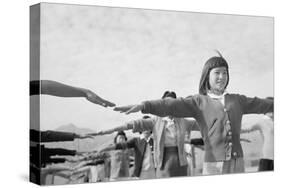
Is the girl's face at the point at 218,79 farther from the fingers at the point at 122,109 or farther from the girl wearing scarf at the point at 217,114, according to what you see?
the fingers at the point at 122,109

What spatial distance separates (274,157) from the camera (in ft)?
32.9

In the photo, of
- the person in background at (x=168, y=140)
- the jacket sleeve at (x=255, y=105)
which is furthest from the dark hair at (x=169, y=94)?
the jacket sleeve at (x=255, y=105)

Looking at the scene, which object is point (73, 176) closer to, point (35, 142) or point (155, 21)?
point (35, 142)

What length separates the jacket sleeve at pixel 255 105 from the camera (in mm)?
9703

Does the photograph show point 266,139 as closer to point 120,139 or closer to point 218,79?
point 218,79

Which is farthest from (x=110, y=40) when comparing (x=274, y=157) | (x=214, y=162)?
(x=274, y=157)

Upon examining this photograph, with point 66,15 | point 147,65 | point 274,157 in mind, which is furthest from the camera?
point 274,157

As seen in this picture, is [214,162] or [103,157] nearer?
[103,157]

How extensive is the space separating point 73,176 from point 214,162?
2061 mm

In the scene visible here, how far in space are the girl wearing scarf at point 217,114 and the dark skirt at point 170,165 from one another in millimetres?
444

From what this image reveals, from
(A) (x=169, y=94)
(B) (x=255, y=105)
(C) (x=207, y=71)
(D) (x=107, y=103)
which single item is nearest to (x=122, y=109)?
(D) (x=107, y=103)

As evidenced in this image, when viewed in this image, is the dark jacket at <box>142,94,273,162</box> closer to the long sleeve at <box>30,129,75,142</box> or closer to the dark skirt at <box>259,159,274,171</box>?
the dark skirt at <box>259,159,274,171</box>

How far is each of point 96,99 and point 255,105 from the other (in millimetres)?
2455

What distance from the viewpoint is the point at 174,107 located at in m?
9.17
